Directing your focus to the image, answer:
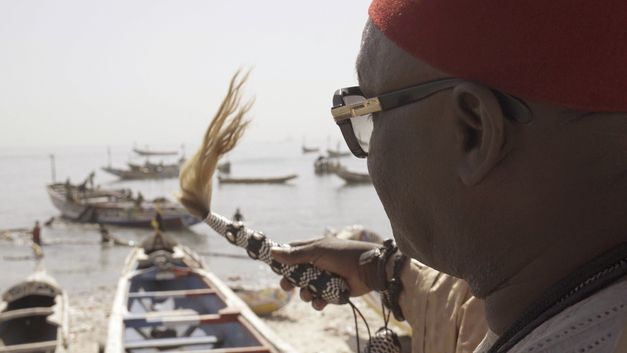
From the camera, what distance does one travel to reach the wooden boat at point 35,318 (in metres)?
8.30

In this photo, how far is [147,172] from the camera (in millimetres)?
65750

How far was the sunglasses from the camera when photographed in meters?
1.00

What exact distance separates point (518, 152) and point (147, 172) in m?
67.3

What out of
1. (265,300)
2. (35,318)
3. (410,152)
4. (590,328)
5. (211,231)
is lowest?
(211,231)

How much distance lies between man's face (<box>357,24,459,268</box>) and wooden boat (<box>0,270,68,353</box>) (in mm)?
7718

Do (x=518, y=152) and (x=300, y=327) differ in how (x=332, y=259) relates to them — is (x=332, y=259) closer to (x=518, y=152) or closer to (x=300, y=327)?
(x=518, y=152)

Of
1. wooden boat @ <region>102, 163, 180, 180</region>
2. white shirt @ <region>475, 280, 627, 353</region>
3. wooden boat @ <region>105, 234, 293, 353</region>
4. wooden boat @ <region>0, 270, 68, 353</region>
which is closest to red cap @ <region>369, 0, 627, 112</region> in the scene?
white shirt @ <region>475, 280, 627, 353</region>

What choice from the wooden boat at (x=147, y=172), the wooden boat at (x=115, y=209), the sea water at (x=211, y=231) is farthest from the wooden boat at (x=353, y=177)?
the wooden boat at (x=115, y=209)

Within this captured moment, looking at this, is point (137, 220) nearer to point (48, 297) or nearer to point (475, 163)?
point (48, 297)

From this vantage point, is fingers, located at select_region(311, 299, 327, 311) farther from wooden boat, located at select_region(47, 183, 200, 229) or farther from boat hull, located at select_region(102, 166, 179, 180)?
boat hull, located at select_region(102, 166, 179, 180)

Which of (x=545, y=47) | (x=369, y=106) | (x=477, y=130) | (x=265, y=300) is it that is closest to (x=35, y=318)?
(x=265, y=300)

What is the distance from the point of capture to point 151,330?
770cm

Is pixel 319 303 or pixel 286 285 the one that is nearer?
pixel 319 303

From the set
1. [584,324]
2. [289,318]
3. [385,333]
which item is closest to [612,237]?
[584,324]
